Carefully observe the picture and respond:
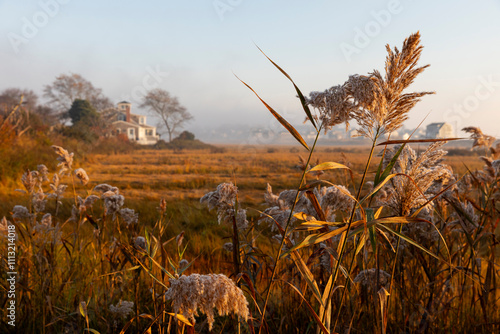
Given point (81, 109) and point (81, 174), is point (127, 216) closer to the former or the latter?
point (81, 174)

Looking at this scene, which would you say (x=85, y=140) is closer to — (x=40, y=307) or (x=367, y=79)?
(x=40, y=307)

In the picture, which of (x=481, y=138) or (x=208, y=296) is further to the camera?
(x=481, y=138)

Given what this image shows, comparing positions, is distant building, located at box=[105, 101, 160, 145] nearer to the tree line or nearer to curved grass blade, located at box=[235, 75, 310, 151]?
the tree line

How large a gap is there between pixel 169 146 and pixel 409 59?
58434mm

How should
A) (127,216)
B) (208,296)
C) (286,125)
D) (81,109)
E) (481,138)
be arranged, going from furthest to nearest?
(81,109) → (481,138) → (127,216) → (286,125) → (208,296)

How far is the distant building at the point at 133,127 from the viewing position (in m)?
70.6

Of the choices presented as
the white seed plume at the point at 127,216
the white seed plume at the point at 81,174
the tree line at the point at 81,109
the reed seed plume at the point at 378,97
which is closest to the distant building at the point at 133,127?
the tree line at the point at 81,109

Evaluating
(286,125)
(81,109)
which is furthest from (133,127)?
(286,125)

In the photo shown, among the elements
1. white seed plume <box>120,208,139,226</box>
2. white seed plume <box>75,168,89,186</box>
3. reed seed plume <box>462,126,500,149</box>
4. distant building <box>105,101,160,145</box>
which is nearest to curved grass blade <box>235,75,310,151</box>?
white seed plume <box>120,208,139,226</box>

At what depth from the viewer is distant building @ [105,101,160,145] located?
70.6 metres

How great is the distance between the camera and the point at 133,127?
72.9m

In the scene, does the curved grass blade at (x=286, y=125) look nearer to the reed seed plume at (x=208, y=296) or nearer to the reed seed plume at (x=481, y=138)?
the reed seed plume at (x=208, y=296)

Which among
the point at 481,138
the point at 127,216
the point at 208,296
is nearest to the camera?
the point at 208,296

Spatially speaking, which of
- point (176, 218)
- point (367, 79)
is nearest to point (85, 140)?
point (176, 218)
